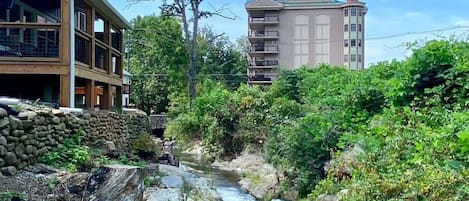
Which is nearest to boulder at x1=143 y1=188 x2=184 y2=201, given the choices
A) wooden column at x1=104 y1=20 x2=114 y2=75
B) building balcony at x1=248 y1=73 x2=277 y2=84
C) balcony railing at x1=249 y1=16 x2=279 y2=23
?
wooden column at x1=104 y1=20 x2=114 y2=75

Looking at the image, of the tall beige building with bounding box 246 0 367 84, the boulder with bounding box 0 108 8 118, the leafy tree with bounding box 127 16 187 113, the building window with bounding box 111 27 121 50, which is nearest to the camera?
the boulder with bounding box 0 108 8 118

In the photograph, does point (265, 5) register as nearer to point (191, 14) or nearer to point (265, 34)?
point (265, 34)

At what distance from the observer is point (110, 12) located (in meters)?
14.9

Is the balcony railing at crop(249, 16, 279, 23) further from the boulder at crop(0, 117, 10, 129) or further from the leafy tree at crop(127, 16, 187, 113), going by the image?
the boulder at crop(0, 117, 10, 129)

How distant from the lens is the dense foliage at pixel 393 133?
239 inches

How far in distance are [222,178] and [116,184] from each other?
10431mm

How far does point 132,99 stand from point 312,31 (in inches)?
660

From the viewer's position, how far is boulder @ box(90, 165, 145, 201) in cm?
709

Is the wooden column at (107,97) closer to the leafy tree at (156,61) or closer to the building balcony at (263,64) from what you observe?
the leafy tree at (156,61)

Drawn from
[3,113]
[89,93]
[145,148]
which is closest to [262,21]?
[145,148]

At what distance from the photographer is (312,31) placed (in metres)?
44.6

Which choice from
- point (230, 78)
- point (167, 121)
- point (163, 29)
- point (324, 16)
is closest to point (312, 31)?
point (324, 16)

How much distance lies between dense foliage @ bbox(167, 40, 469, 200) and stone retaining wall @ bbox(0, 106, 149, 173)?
463cm

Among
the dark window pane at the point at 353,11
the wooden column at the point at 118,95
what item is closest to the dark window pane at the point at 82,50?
the wooden column at the point at 118,95
